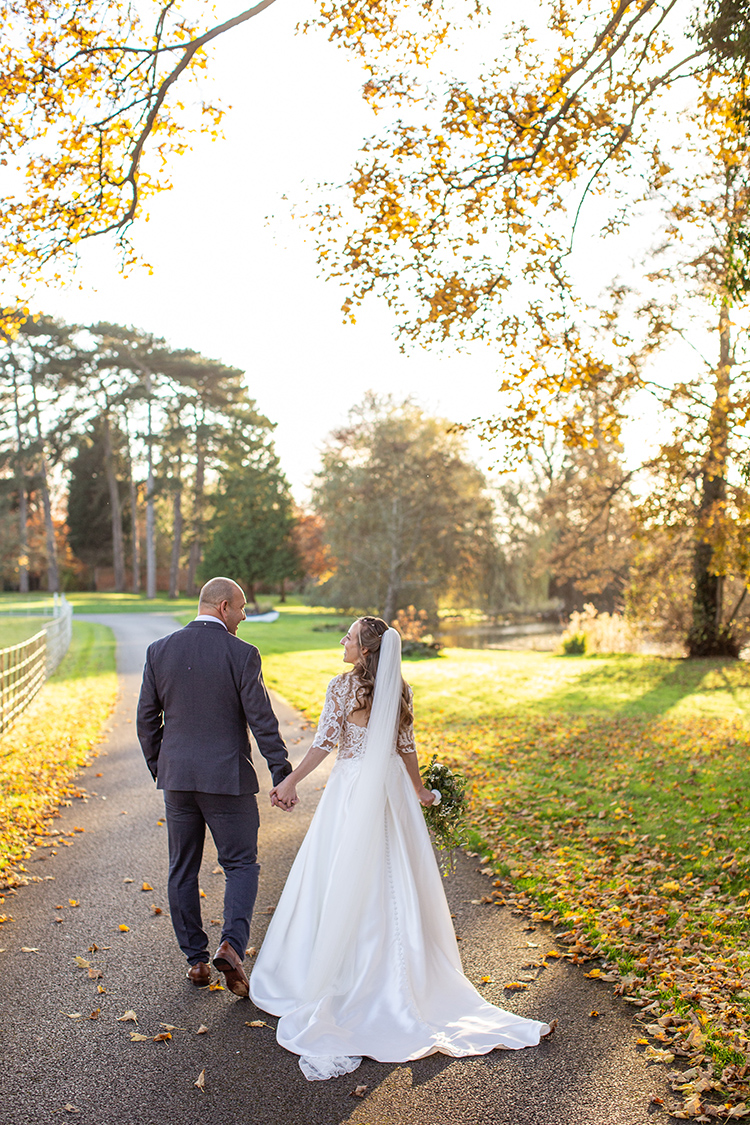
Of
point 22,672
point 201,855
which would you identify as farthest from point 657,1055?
point 22,672

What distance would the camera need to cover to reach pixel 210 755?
178 inches

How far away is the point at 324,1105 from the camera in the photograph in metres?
3.45

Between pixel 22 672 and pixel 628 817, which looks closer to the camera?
pixel 628 817

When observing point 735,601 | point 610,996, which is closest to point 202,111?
point 610,996

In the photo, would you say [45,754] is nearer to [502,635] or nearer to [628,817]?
[628,817]

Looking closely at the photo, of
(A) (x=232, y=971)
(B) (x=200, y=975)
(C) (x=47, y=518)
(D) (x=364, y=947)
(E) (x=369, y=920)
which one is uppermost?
(C) (x=47, y=518)

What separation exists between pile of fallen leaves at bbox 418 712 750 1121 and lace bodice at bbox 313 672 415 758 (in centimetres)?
179

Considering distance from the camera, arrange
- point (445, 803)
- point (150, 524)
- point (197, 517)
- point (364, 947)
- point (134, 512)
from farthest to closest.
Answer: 1. point (134, 512)
2. point (197, 517)
3. point (150, 524)
4. point (445, 803)
5. point (364, 947)

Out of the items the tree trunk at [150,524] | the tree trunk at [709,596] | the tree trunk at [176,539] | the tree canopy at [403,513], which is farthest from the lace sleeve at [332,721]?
the tree trunk at [176,539]

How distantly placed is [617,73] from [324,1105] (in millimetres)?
9943

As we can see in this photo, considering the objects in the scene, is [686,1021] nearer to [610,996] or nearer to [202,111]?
[610,996]

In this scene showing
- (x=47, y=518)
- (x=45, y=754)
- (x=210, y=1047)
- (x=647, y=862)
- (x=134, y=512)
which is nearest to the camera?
(x=210, y=1047)

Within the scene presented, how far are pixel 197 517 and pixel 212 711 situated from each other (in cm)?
5289

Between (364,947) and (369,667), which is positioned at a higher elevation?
(369,667)
